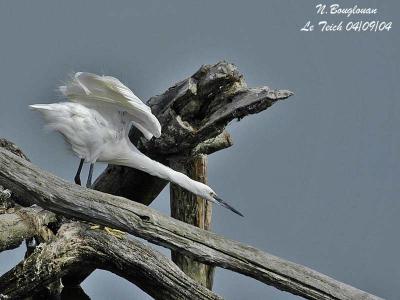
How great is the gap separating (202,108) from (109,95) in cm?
69

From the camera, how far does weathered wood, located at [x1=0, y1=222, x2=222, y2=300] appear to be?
5.30m

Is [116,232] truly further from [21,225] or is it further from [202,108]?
[202,108]

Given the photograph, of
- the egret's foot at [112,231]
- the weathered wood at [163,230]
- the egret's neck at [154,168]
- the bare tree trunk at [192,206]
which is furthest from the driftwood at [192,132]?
the weathered wood at [163,230]

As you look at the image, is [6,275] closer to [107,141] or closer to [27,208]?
[27,208]

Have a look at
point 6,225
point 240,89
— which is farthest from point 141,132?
point 6,225

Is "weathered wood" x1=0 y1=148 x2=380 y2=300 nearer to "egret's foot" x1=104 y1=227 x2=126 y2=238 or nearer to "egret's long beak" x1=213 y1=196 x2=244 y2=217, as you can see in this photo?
"egret's foot" x1=104 y1=227 x2=126 y2=238

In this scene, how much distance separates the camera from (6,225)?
18.3ft

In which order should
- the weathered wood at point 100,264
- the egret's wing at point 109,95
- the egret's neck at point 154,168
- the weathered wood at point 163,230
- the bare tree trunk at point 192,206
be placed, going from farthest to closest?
1. the bare tree trunk at point 192,206
2. the egret's neck at point 154,168
3. the egret's wing at point 109,95
4. the weathered wood at point 100,264
5. the weathered wood at point 163,230

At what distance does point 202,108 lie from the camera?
6227mm

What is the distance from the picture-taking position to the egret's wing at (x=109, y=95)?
228 inches

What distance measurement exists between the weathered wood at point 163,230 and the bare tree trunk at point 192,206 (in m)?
1.72

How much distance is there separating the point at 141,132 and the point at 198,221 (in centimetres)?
89

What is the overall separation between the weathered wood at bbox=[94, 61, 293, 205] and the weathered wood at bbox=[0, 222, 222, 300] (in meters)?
1.12

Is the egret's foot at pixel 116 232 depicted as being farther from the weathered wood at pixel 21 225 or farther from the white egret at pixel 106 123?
the white egret at pixel 106 123
